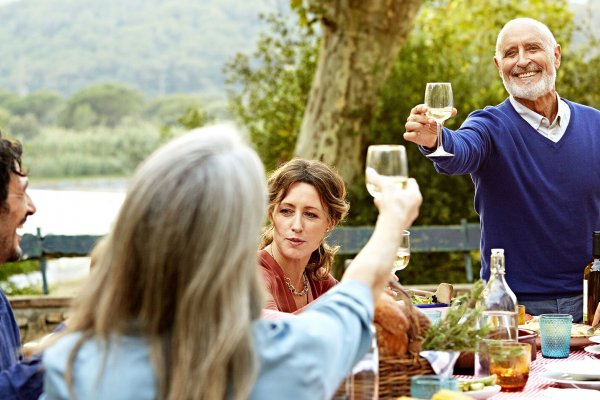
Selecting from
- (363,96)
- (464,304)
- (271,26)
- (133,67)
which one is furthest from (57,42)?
(464,304)

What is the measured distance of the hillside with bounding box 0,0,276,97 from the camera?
15.2 metres

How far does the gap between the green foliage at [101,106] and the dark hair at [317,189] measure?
10.9 metres

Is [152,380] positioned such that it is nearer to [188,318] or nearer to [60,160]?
[188,318]

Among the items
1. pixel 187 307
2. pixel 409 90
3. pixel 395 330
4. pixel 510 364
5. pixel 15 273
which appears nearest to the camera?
pixel 187 307

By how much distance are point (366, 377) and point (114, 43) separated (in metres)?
14.8

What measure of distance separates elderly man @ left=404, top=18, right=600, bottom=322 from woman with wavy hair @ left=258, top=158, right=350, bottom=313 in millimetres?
577

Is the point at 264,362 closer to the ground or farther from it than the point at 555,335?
farther from it

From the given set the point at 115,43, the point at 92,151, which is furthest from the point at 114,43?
the point at 92,151

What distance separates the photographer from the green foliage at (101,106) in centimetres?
1455

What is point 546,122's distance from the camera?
13.6 feet

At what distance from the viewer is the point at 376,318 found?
2.32 m

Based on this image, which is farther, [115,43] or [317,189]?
[115,43]

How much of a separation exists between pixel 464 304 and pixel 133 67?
13965mm

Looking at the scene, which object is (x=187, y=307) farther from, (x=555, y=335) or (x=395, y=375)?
(x=555, y=335)
